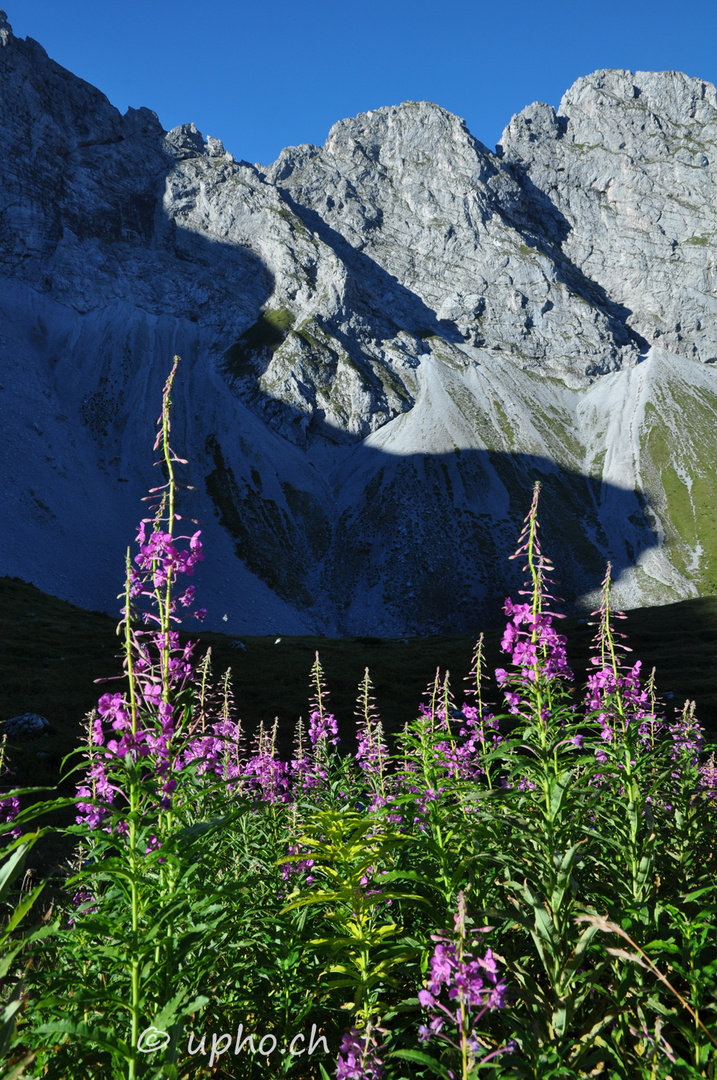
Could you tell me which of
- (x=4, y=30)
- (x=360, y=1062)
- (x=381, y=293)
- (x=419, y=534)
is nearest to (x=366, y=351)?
(x=381, y=293)

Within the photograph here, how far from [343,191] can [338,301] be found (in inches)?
1963

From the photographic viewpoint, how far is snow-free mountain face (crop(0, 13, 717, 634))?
287ft

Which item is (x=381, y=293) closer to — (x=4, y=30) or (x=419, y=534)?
(x=419, y=534)

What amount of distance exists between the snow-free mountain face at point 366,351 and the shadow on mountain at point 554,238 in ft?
3.62

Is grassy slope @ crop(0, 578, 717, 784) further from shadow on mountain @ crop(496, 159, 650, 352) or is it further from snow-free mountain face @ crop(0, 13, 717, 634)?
shadow on mountain @ crop(496, 159, 650, 352)

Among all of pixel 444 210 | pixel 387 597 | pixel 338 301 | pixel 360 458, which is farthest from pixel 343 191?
pixel 387 597

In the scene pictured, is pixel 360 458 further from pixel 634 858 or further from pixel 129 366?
pixel 634 858

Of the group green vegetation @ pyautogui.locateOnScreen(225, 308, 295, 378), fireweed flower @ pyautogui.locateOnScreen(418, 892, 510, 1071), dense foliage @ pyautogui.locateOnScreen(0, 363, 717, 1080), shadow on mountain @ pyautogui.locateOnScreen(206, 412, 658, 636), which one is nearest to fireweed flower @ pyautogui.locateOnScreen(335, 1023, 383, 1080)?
dense foliage @ pyautogui.locateOnScreen(0, 363, 717, 1080)

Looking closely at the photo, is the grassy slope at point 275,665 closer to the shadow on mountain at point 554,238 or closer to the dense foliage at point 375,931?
the dense foliage at point 375,931

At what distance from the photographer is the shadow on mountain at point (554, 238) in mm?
146500

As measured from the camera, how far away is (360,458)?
110438 millimetres

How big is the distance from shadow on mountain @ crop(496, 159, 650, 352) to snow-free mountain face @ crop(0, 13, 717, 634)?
1.10 meters

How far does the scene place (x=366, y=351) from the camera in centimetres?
→ 12475

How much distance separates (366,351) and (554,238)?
80780 millimetres
